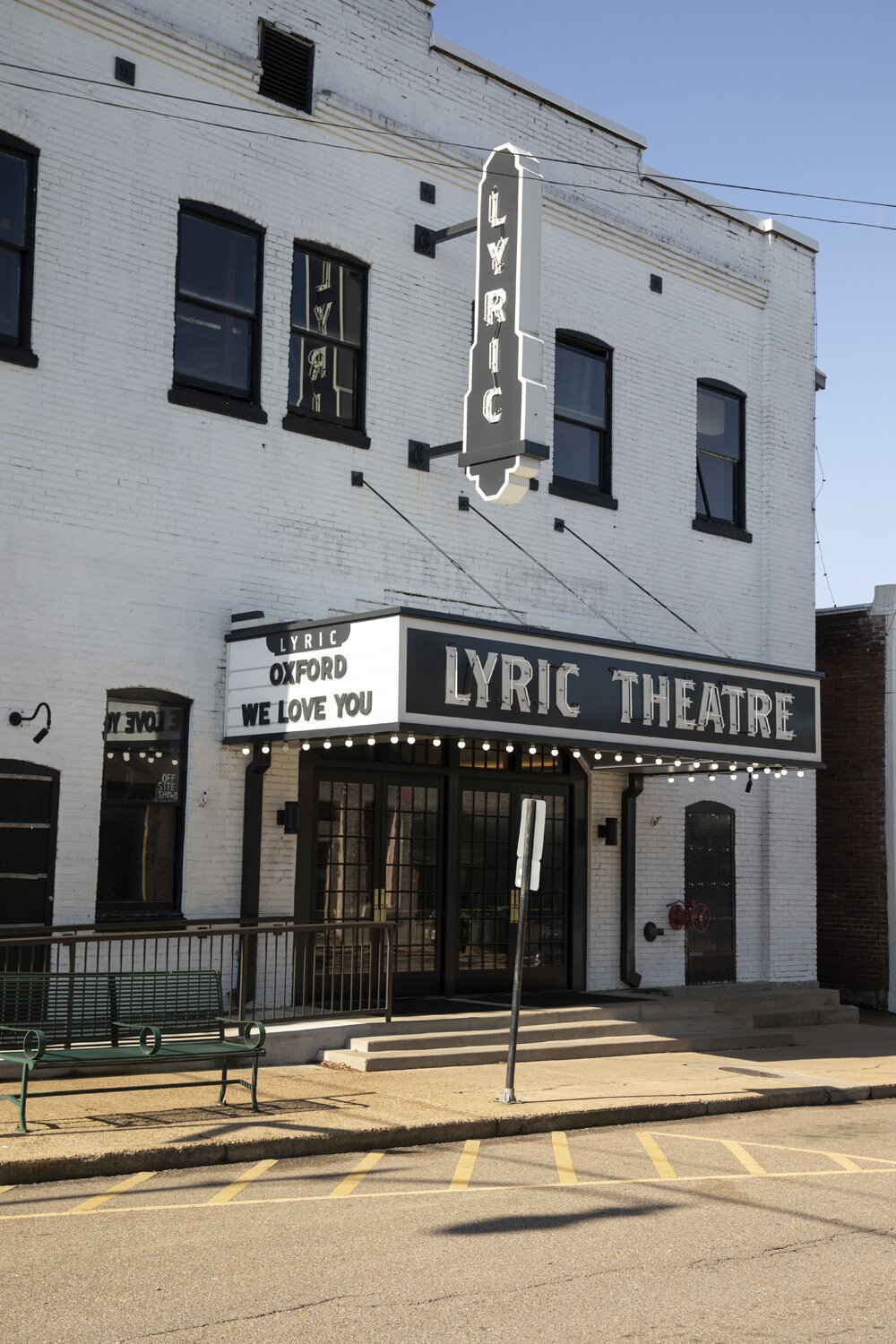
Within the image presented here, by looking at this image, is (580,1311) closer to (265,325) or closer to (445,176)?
(265,325)

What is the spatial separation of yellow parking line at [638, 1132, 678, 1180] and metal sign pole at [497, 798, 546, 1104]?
1.16 m

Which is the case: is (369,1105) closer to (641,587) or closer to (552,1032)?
(552,1032)

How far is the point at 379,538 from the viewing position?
14984mm

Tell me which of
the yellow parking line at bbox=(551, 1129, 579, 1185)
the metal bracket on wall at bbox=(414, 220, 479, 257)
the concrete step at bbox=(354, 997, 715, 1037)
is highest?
the metal bracket on wall at bbox=(414, 220, 479, 257)

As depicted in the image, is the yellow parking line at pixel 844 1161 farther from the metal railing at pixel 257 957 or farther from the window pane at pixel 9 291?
the window pane at pixel 9 291

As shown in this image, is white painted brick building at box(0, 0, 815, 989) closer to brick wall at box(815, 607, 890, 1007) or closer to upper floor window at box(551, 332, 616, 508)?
upper floor window at box(551, 332, 616, 508)

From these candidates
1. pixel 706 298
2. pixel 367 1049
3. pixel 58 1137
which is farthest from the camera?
→ pixel 706 298

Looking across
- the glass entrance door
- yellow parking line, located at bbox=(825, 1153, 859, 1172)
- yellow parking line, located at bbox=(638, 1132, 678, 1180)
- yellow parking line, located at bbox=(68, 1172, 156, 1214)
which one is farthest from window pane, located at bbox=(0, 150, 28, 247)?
yellow parking line, located at bbox=(825, 1153, 859, 1172)

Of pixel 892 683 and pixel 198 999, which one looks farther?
pixel 892 683

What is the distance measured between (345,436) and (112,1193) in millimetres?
8718

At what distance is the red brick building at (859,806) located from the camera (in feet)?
65.7

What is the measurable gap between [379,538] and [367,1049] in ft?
17.8

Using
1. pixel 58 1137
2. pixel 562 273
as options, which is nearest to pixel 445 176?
pixel 562 273

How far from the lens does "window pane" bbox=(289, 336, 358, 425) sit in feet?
47.8
